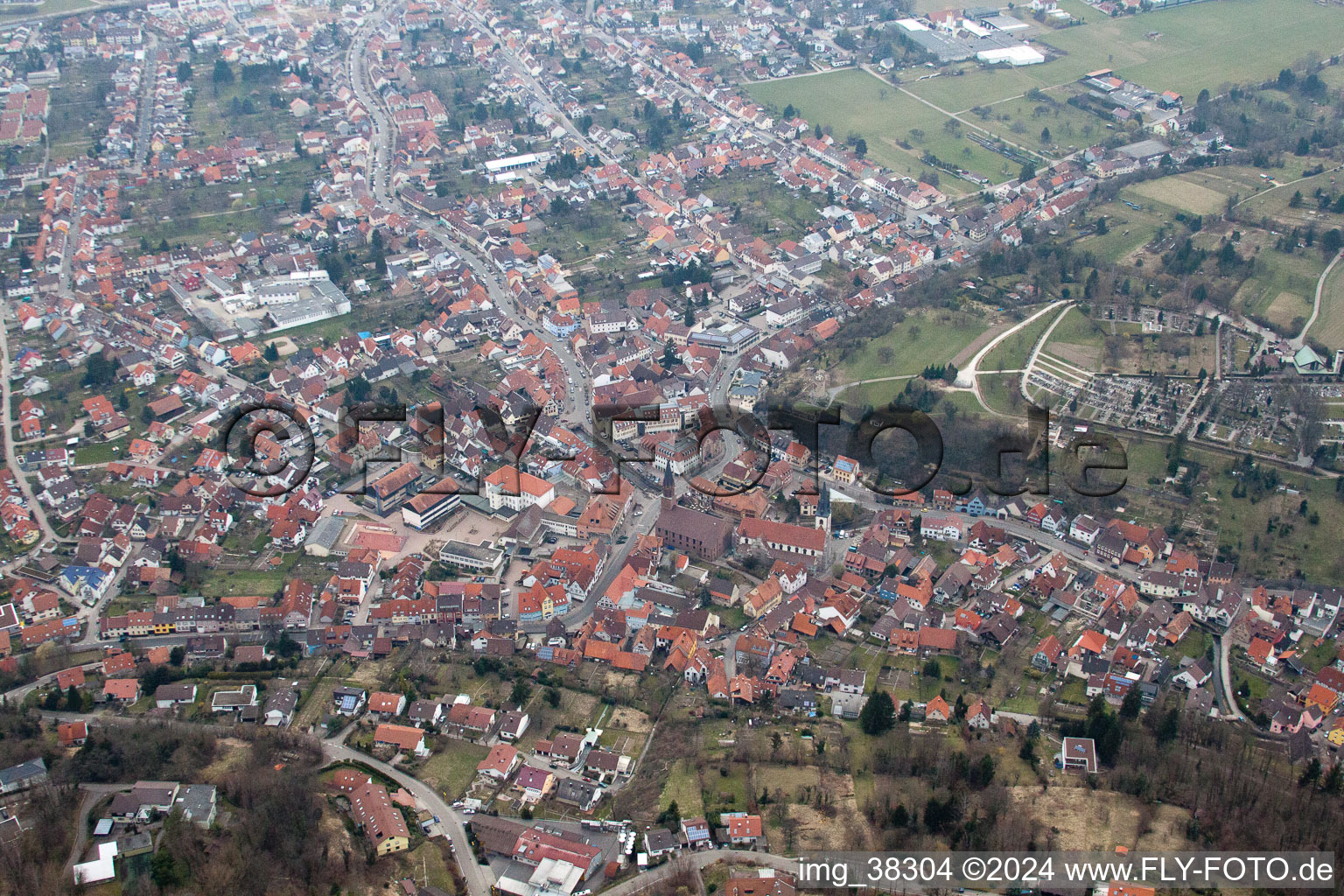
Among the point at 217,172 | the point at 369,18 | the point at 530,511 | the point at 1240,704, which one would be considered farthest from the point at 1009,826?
the point at 369,18

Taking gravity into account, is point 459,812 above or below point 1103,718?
below

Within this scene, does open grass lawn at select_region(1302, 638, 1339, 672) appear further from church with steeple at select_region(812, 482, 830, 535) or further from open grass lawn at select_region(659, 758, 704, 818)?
open grass lawn at select_region(659, 758, 704, 818)

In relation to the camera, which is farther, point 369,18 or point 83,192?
point 369,18

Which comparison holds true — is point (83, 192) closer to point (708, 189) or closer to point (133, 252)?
point (133, 252)

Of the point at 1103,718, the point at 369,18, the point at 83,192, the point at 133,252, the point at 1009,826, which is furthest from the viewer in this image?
the point at 369,18

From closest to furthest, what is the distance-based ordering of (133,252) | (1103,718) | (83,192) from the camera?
(1103,718) → (133,252) → (83,192)

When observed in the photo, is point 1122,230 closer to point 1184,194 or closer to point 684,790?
point 1184,194
